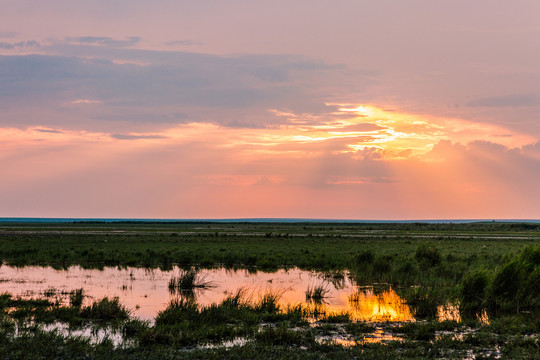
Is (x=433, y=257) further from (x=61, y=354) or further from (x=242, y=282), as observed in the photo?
(x=61, y=354)

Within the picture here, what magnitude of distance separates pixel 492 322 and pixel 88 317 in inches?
473

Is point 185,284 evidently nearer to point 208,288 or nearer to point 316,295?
point 208,288

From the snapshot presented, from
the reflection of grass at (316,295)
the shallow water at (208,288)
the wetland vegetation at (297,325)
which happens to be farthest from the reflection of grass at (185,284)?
the reflection of grass at (316,295)

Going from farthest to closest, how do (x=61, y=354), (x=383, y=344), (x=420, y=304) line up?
(x=420, y=304) < (x=383, y=344) < (x=61, y=354)

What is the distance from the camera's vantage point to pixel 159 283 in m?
24.2

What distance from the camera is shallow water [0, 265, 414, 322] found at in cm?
1813

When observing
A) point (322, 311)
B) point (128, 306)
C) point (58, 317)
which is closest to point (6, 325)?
point (58, 317)

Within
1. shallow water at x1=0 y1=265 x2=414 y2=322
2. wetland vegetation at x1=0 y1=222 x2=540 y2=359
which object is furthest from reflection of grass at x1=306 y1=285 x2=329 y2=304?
shallow water at x1=0 y1=265 x2=414 y2=322

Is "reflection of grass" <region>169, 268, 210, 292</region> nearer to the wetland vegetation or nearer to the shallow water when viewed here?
the wetland vegetation

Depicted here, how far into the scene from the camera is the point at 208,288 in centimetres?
2289

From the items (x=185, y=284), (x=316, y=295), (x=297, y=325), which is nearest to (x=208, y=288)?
(x=185, y=284)

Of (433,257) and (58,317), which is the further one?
(433,257)

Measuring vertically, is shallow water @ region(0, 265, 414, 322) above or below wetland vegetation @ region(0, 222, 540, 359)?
below

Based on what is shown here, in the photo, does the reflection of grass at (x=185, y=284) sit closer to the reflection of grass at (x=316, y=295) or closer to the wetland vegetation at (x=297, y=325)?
the wetland vegetation at (x=297, y=325)
